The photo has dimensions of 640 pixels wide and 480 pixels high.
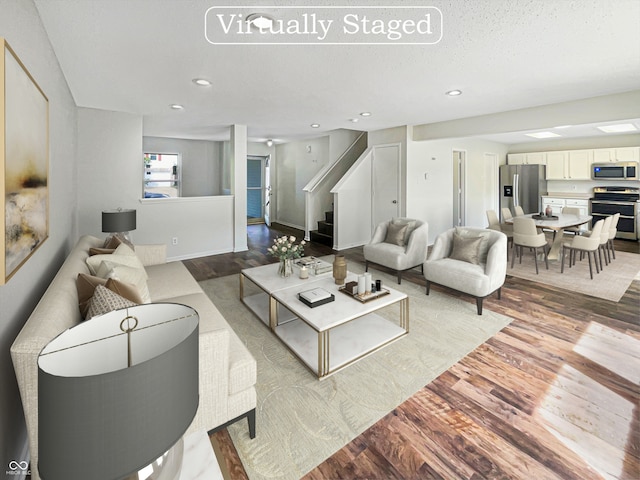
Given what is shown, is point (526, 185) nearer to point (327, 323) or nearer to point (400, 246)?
point (400, 246)

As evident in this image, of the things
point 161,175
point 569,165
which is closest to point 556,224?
point 569,165

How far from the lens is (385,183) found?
20.8 ft

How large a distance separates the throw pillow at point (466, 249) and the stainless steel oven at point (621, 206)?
5.71 metres

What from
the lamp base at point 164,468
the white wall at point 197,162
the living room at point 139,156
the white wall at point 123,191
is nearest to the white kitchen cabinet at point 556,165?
Answer: the living room at point 139,156

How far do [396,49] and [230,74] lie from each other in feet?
5.10

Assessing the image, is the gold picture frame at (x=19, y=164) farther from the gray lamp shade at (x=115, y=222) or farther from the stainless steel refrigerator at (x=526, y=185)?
the stainless steel refrigerator at (x=526, y=185)

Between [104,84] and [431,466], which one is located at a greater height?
[104,84]

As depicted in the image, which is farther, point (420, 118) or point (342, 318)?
point (420, 118)

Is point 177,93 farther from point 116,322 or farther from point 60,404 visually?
point 60,404

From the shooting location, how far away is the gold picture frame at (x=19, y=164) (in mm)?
1237

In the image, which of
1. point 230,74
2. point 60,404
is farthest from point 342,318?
point 230,74

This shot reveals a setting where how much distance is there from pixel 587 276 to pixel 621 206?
3.90 metres

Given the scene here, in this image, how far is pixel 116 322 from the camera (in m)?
0.92

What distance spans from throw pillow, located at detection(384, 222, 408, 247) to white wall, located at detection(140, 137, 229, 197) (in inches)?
226
